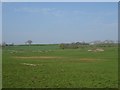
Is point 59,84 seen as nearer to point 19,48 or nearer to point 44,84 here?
point 44,84

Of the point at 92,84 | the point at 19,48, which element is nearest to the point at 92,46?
the point at 19,48

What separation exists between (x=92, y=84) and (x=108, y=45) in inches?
1634

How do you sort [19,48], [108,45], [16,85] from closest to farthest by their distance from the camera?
[16,85] → [19,48] → [108,45]

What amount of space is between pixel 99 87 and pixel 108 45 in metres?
42.2

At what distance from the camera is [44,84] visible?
1222 cm

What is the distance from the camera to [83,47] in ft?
176

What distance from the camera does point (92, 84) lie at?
12422mm

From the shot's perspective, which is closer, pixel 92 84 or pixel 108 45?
pixel 92 84

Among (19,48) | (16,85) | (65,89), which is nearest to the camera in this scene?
(65,89)

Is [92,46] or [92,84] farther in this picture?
[92,46]

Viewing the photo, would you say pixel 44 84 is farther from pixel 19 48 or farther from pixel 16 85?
pixel 19 48

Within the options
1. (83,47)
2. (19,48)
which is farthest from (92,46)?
(19,48)

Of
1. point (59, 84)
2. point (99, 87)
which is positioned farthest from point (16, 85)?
point (99, 87)

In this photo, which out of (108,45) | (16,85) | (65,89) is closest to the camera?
(65,89)
